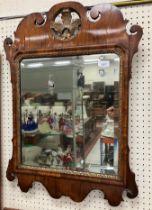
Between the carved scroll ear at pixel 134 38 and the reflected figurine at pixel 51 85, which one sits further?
the reflected figurine at pixel 51 85

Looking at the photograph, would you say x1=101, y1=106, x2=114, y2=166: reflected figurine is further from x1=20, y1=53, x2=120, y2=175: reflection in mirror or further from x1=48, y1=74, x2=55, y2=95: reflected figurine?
x1=48, y1=74, x2=55, y2=95: reflected figurine

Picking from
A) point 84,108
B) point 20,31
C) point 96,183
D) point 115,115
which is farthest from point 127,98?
point 20,31

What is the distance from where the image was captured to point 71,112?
1.09 m

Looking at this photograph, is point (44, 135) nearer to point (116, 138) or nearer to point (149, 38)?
point (116, 138)

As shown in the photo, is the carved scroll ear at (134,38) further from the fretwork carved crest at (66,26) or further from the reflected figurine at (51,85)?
the reflected figurine at (51,85)

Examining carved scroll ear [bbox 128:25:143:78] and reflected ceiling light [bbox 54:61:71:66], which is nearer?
carved scroll ear [bbox 128:25:143:78]

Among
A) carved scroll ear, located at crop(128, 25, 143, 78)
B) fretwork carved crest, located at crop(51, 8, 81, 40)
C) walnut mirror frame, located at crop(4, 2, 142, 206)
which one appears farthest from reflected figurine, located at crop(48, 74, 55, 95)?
carved scroll ear, located at crop(128, 25, 143, 78)

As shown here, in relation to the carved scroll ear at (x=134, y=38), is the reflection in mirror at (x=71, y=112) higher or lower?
lower

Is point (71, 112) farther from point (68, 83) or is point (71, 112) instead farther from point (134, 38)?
point (134, 38)

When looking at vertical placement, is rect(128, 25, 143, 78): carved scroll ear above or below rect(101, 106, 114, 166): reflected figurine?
above

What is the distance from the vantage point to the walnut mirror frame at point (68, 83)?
985 mm

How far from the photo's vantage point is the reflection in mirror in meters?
1.02

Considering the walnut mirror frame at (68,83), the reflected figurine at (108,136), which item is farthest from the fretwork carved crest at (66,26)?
the reflected figurine at (108,136)

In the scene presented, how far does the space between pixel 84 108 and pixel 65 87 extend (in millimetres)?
120
